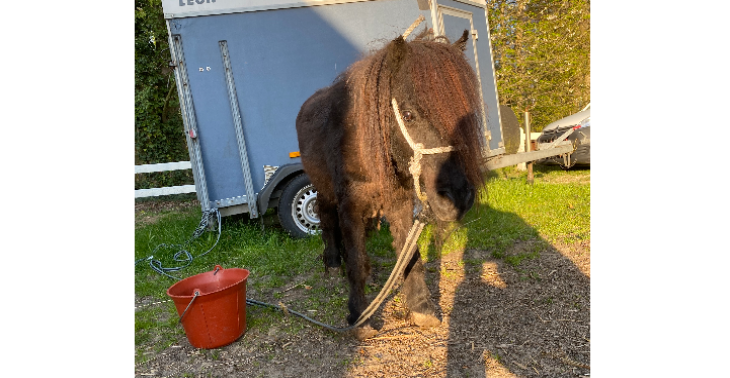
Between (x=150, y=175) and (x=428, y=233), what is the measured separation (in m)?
4.72

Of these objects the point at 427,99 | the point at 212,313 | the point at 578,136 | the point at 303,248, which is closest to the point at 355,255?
the point at 212,313

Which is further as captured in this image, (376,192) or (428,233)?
(428,233)

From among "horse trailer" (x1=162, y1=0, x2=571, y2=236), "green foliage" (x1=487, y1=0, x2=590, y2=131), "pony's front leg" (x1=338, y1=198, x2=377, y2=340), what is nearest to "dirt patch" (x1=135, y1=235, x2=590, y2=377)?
"pony's front leg" (x1=338, y1=198, x2=377, y2=340)

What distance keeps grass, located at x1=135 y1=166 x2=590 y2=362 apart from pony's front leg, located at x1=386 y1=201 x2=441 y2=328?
25 cm

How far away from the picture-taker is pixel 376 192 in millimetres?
2637

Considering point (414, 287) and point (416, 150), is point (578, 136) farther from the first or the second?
point (416, 150)

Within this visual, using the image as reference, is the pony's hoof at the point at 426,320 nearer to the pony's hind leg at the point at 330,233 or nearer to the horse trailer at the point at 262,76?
the pony's hind leg at the point at 330,233

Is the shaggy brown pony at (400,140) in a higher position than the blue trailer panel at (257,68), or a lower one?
lower

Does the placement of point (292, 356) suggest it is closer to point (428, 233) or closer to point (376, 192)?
point (376, 192)

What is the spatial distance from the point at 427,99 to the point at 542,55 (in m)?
5.09

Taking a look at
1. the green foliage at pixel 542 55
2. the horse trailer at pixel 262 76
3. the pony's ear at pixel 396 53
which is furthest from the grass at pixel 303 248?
the green foliage at pixel 542 55

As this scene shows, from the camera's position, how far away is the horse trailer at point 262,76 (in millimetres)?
5012

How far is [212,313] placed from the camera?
2732 millimetres
